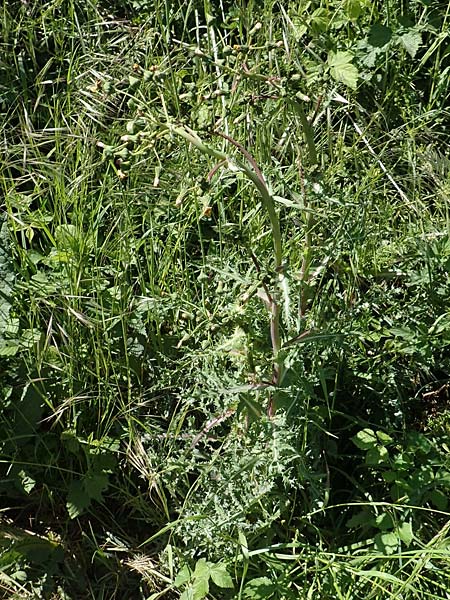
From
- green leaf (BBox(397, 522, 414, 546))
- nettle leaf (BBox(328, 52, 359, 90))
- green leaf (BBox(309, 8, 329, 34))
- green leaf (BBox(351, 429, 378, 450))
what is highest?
green leaf (BBox(309, 8, 329, 34))

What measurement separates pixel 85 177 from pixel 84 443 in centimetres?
74

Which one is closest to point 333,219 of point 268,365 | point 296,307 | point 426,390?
point 296,307

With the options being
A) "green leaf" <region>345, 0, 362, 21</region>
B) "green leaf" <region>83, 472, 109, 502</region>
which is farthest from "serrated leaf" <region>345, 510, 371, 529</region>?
"green leaf" <region>345, 0, 362, 21</region>

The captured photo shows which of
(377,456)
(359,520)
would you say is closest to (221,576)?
(359,520)

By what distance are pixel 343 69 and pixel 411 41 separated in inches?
12.8

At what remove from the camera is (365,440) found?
2236 millimetres

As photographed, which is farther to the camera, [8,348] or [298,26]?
[298,26]

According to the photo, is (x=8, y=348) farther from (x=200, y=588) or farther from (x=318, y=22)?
(x=318, y=22)

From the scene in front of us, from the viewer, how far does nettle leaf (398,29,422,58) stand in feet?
9.02

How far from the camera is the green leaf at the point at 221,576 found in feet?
6.92

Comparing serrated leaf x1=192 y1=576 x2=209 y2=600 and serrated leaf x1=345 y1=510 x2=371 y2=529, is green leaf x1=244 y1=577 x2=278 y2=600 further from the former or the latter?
serrated leaf x1=345 y1=510 x2=371 y2=529

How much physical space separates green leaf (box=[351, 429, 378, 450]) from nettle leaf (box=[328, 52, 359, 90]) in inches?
37.3

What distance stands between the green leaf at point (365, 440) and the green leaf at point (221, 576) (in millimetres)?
442

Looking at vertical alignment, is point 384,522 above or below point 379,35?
below
